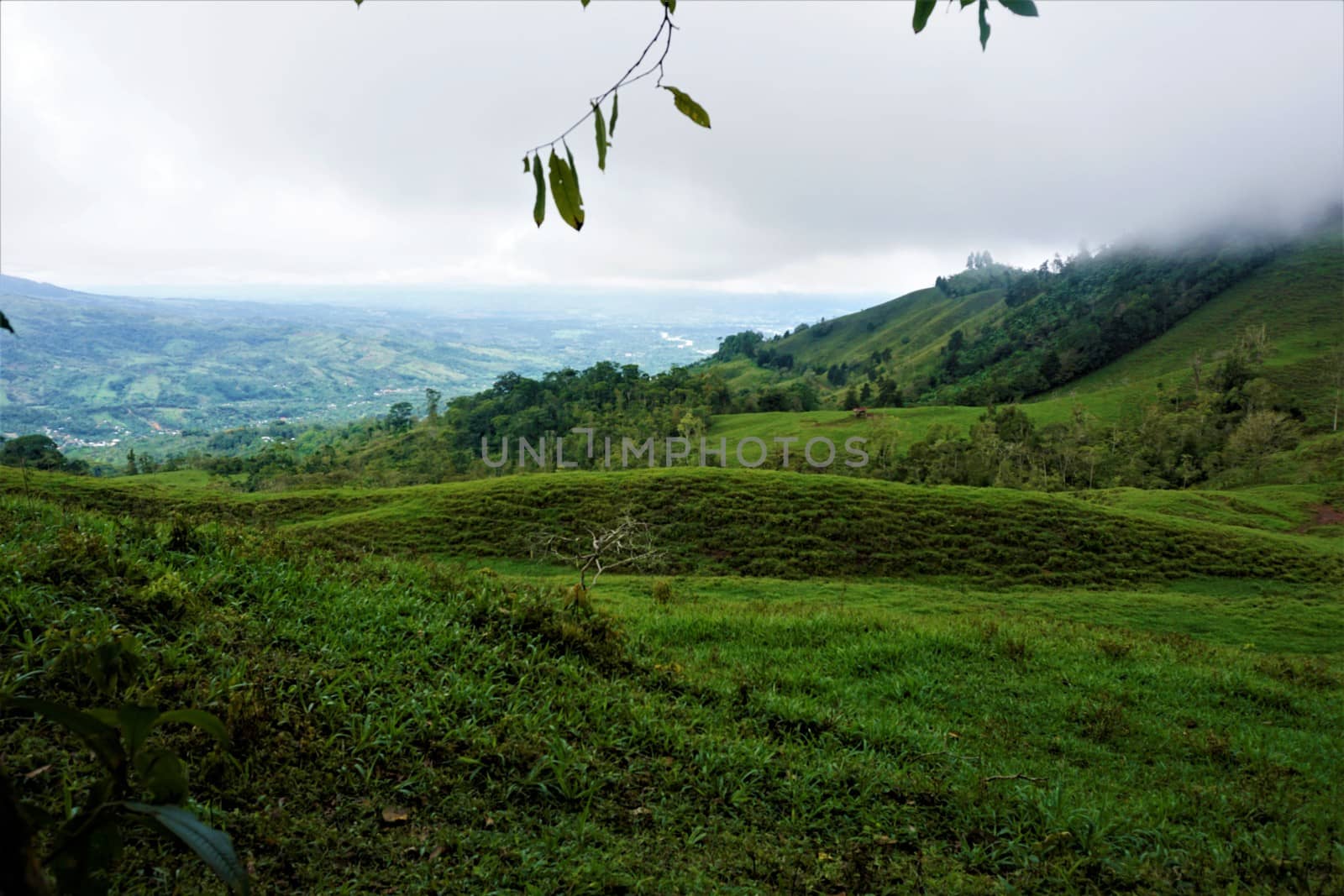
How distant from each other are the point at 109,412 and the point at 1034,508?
17654 centimetres

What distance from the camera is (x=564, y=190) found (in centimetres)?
189

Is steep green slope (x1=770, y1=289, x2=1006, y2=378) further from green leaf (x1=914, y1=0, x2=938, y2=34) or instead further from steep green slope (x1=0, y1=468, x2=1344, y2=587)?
green leaf (x1=914, y1=0, x2=938, y2=34)

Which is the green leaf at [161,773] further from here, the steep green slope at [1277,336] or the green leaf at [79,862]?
the steep green slope at [1277,336]

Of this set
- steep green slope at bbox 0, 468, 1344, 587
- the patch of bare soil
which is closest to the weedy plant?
steep green slope at bbox 0, 468, 1344, 587

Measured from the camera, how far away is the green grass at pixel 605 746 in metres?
3.43

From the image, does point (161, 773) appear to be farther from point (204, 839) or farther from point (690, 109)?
point (690, 109)

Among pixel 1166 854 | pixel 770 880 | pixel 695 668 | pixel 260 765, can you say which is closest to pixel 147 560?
pixel 260 765

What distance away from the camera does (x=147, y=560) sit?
603 cm

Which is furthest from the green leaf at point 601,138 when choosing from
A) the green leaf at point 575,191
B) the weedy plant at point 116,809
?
the weedy plant at point 116,809

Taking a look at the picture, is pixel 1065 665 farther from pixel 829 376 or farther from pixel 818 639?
pixel 829 376

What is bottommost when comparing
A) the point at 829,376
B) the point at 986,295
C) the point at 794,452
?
the point at 794,452

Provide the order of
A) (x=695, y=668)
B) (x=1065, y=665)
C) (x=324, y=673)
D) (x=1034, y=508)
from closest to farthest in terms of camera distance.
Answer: (x=324, y=673), (x=695, y=668), (x=1065, y=665), (x=1034, y=508)

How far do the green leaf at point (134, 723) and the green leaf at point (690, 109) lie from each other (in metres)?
→ 1.96

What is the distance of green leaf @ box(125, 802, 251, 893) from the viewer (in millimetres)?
1107
